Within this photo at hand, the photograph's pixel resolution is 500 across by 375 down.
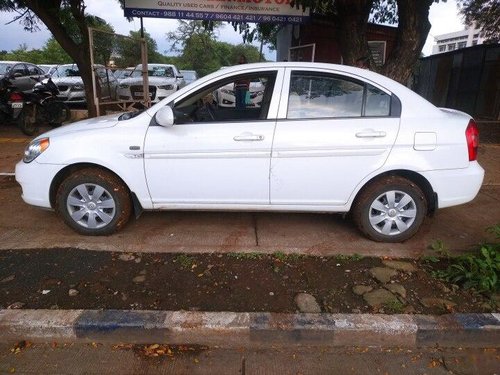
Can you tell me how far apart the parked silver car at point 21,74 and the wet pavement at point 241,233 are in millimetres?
7880

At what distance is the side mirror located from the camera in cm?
344

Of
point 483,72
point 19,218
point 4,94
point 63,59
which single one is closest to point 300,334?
point 19,218

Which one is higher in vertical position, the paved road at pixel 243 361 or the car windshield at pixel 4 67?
the car windshield at pixel 4 67

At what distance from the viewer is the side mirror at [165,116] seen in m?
3.44

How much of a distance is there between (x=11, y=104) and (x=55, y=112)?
3.56ft

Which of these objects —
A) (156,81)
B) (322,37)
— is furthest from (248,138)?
(156,81)

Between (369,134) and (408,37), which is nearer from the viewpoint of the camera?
(369,134)

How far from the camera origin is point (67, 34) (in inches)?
341

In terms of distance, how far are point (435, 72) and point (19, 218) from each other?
1292cm

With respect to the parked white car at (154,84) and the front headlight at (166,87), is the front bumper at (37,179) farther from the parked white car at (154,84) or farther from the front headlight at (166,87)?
the front headlight at (166,87)

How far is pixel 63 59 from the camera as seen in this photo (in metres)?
45.4

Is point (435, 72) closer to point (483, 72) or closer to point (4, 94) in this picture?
point (483, 72)

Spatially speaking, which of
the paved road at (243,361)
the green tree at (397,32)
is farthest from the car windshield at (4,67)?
the paved road at (243,361)

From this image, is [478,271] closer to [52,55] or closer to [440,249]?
[440,249]
